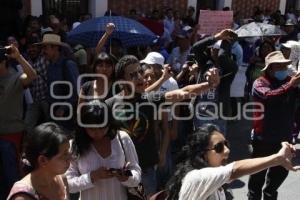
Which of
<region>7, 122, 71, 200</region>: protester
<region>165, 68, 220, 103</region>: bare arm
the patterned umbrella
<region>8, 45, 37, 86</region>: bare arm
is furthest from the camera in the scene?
the patterned umbrella

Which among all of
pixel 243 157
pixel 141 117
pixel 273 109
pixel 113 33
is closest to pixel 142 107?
pixel 141 117

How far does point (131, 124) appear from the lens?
10.7 ft

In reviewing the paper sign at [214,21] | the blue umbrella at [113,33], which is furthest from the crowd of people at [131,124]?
the paper sign at [214,21]

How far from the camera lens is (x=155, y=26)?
26.3 feet

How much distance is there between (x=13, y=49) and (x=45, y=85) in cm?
115

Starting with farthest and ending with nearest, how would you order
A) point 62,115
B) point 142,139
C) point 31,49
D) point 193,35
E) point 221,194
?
point 193,35
point 31,49
point 62,115
point 142,139
point 221,194

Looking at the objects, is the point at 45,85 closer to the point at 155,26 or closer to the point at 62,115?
the point at 62,115

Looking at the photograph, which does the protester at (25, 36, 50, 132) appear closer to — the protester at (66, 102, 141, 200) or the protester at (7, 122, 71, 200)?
the protester at (66, 102, 141, 200)

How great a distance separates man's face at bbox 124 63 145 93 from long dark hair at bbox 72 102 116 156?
2.27ft

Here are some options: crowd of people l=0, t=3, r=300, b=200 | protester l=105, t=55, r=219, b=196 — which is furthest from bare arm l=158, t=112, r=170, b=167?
protester l=105, t=55, r=219, b=196

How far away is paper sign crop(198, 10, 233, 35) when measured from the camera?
6008 millimetres

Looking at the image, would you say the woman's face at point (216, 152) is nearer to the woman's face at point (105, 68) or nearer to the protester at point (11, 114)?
the woman's face at point (105, 68)

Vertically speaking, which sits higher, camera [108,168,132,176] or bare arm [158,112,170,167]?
camera [108,168,132,176]

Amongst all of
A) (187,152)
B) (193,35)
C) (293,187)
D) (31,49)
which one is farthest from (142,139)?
(193,35)
